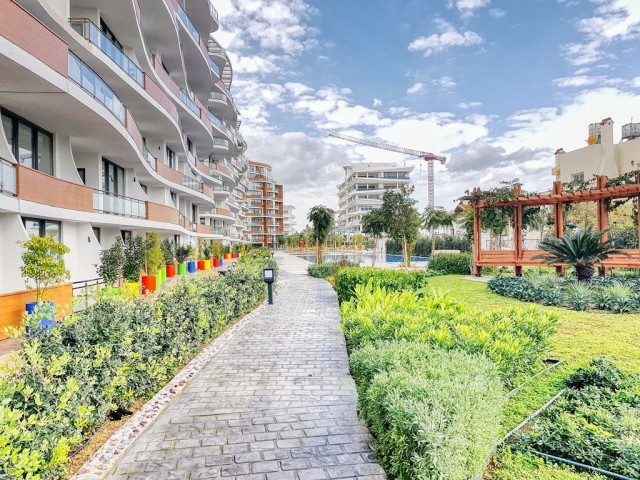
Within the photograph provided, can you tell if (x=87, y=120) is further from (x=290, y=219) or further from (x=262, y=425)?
(x=290, y=219)

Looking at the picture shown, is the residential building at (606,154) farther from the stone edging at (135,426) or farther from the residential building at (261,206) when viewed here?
the residential building at (261,206)

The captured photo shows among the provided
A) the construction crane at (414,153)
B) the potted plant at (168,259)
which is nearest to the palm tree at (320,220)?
the potted plant at (168,259)

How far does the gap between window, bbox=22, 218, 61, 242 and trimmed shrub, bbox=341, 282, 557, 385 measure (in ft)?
33.0

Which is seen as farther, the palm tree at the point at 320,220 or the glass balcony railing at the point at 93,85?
the palm tree at the point at 320,220

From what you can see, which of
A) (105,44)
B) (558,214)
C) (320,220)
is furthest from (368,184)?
(105,44)

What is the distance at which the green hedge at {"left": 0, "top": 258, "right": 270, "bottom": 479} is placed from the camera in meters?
2.71

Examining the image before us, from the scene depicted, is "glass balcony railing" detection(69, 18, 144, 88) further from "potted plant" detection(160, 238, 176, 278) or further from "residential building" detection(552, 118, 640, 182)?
"residential building" detection(552, 118, 640, 182)

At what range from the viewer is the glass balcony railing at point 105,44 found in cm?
1272

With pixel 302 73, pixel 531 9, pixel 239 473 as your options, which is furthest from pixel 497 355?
pixel 302 73

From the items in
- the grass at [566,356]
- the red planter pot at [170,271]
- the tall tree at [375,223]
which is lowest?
the grass at [566,356]

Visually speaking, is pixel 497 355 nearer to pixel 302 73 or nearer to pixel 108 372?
pixel 108 372

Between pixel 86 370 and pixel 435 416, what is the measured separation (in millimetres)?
3376

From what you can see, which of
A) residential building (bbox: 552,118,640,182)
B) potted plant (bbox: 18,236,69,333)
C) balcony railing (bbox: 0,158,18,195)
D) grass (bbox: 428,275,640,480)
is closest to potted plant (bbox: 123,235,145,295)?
potted plant (bbox: 18,236,69,333)

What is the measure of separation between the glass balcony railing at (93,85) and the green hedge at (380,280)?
32.6 ft
